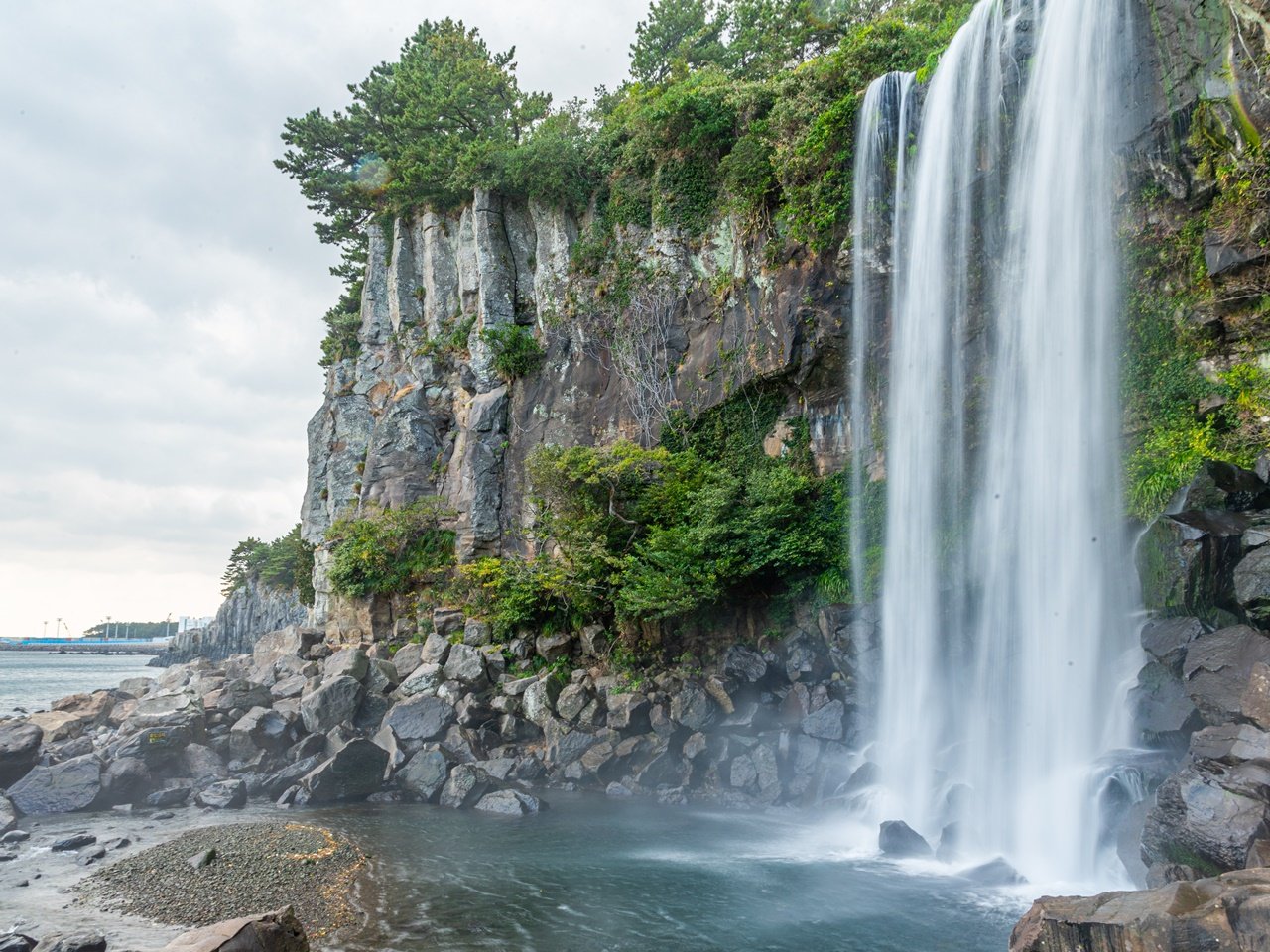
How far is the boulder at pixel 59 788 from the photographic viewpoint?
15695 millimetres

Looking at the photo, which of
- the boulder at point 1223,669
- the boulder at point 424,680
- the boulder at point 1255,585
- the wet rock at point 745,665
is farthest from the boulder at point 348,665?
the boulder at point 1255,585

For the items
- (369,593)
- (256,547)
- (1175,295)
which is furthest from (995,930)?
(256,547)

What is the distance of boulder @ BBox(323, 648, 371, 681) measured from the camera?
20562mm

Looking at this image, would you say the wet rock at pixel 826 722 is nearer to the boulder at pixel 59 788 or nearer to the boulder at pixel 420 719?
the boulder at pixel 420 719

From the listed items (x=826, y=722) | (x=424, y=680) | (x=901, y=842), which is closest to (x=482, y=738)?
(x=424, y=680)

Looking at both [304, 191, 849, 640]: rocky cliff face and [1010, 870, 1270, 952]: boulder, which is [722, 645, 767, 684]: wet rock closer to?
[304, 191, 849, 640]: rocky cliff face

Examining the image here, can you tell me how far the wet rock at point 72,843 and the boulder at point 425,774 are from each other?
215 inches

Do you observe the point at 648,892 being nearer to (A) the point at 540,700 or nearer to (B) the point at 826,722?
(B) the point at 826,722

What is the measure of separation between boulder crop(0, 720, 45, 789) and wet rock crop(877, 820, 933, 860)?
689 inches

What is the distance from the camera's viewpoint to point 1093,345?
15.0 metres

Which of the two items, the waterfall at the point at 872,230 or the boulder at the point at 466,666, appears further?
the boulder at the point at 466,666

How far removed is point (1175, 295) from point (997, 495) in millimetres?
4730

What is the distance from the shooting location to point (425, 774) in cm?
1670

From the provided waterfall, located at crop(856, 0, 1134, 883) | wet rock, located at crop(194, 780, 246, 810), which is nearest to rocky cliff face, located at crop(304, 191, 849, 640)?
waterfall, located at crop(856, 0, 1134, 883)
